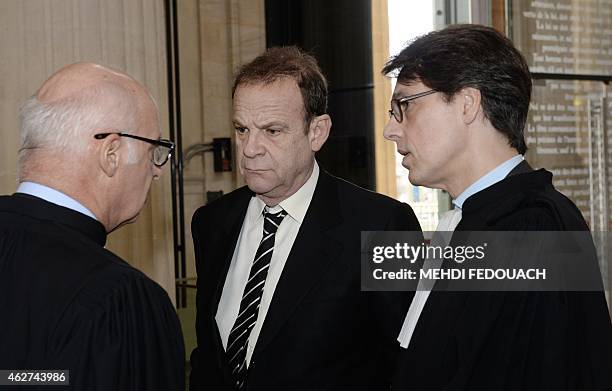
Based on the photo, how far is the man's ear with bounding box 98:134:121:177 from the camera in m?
1.79

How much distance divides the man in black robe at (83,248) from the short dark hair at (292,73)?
81 cm

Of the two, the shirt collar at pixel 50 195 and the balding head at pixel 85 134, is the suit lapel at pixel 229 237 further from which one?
the shirt collar at pixel 50 195

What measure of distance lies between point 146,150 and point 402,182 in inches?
162

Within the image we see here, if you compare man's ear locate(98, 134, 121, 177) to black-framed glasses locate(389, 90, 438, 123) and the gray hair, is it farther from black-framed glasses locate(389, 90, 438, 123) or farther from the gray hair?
black-framed glasses locate(389, 90, 438, 123)

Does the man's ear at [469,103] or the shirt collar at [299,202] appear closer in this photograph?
the man's ear at [469,103]

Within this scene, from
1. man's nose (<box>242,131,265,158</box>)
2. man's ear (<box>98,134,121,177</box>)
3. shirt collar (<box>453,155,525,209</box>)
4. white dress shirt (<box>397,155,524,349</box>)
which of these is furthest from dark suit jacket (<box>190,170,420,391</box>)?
man's ear (<box>98,134,121,177</box>)

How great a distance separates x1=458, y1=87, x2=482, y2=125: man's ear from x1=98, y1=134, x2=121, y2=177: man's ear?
0.86 metres

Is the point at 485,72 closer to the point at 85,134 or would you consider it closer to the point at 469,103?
the point at 469,103

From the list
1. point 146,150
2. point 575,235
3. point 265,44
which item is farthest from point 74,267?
point 265,44

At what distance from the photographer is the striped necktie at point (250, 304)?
257cm

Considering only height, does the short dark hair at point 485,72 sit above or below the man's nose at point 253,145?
above

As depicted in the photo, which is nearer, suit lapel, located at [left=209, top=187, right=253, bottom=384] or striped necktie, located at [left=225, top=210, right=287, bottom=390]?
striped necktie, located at [left=225, top=210, right=287, bottom=390]

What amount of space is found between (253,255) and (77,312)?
4.00ft

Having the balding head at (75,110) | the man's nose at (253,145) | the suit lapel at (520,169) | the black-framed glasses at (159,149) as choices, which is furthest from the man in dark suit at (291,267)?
the balding head at (75,110)
